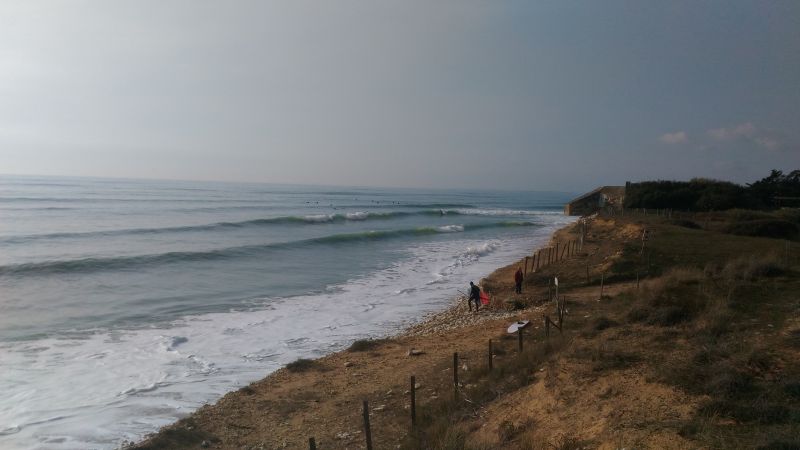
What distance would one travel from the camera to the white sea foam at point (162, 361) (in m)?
10.7

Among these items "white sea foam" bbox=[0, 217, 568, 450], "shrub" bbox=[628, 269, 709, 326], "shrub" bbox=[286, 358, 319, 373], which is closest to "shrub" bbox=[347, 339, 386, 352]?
"white sea foam" bbox=[0, 217, 568, 450]

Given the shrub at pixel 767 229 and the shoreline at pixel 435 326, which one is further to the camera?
the shrub at pixel 767 229

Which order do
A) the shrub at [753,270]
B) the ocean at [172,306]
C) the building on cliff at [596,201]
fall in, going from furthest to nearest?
the building on cliff at [596,201] < the shrub at [753,270] < the ocean at [172,306]

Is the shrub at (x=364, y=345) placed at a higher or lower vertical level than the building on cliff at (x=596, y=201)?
lower

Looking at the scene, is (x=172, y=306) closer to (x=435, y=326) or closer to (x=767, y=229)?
(x=435, y=326)

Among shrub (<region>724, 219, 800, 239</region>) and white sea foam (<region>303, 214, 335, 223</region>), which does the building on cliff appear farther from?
white sea foam (<region>303, 214, 335, 223</region>)

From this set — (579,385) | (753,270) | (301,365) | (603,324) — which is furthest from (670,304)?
(301,365)

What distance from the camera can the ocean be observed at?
38.6 feet

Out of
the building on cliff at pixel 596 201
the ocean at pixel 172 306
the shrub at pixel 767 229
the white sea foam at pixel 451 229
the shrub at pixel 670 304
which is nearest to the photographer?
the shrub at pixel 670 304

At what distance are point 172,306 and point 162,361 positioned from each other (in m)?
6.73

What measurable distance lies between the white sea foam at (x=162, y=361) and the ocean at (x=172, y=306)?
50 mm

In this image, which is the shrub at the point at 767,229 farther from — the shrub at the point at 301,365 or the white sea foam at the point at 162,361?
the shrub at the point at 301,365

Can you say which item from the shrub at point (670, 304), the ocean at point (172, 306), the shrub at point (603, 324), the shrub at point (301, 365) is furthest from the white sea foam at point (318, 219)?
the shrub at point (603, 324)

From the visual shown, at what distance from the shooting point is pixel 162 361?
47.3ft
